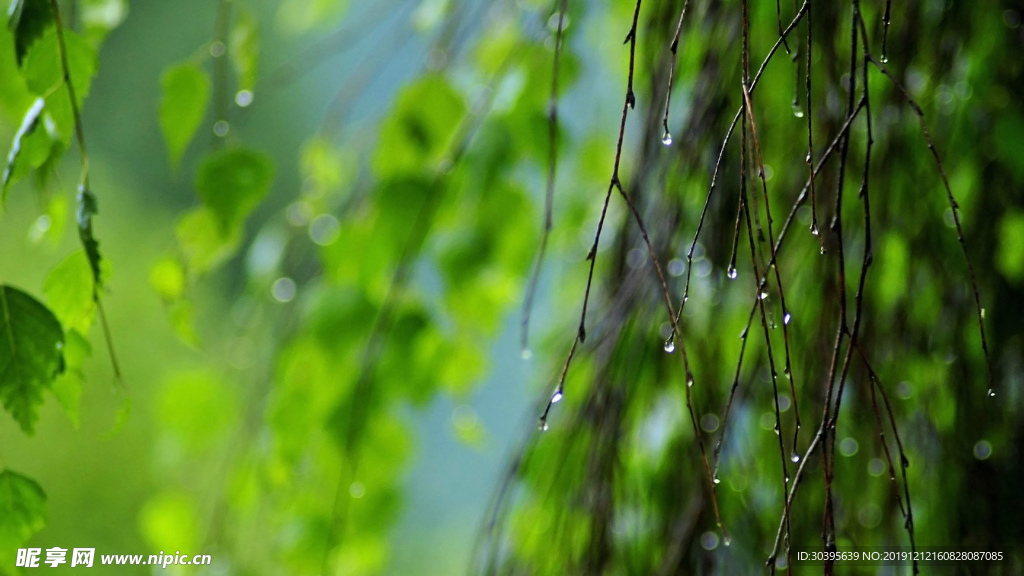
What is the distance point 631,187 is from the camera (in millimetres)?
625

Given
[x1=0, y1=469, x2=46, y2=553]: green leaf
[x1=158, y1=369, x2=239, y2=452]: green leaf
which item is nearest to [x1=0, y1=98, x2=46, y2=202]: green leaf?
[x1=0, y1=469, x2=46, y2=553]: green leaf

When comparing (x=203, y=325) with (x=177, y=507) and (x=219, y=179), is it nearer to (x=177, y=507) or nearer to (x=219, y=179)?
(x=177, y=507)

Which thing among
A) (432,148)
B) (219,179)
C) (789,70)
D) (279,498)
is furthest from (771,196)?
(279,498)

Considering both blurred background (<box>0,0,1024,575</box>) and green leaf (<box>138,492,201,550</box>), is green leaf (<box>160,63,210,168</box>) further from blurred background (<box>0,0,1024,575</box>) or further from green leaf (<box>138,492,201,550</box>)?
green leaf (<box>138,492,201,550</box>)

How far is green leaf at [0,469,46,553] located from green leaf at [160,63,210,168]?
0.24 meters

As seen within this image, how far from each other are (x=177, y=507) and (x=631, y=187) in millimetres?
570

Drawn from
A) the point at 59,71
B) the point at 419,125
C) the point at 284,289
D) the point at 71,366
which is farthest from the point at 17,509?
the point at 284,289

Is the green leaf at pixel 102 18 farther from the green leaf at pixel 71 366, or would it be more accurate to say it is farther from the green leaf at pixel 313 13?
the green leaf at pixel 313 13

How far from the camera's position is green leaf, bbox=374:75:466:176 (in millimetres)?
710

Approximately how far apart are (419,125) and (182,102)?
217 millimetres

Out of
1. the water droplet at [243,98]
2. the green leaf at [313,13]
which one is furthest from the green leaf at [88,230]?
the green leaf at [313,13]

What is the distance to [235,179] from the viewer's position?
2.02ft

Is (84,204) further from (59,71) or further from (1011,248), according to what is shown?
(1011,248)

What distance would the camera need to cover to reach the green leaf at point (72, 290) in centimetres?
41
